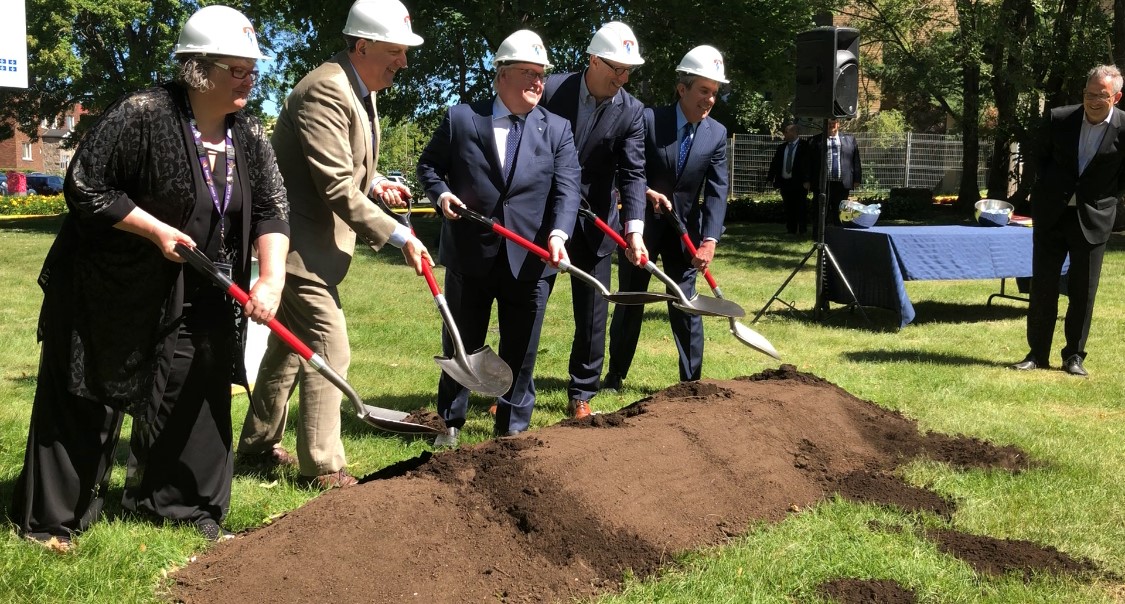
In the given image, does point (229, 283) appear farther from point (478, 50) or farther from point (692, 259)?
point (478, 50)

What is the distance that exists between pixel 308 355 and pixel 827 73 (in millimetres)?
7675

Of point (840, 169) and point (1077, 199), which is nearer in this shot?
point (1077, 199)

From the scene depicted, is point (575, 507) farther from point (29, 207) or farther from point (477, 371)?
point (29, 207)

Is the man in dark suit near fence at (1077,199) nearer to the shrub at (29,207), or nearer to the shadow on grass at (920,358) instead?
the shadow on grass at (920,358)

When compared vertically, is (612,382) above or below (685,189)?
below

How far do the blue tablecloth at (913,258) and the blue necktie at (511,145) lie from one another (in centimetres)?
550

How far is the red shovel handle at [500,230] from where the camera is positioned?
520 centimetres

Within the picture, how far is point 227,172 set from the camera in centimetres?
382

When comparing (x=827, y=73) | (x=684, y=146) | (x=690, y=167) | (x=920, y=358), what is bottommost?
(x=920, y=358)

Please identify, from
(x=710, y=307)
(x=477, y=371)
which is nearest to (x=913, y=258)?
(x=710, y=307)

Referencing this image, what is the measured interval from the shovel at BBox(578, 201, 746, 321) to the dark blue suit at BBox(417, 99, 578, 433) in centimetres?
46

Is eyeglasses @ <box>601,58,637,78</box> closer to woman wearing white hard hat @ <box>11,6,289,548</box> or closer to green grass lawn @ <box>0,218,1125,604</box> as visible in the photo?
green grass lawn @ <box>0,218,1125,604</box>

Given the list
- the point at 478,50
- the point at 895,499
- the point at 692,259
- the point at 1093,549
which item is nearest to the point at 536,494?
the point at 895,499

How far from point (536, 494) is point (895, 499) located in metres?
1.70
